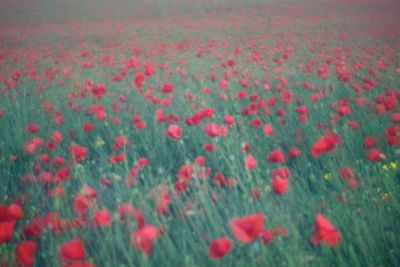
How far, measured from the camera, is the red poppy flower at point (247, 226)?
1.07 meters

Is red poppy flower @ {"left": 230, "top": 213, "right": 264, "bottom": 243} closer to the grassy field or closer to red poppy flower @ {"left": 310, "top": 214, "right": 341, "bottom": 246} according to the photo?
the grassy field

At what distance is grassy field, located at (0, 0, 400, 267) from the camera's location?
56.6 inches

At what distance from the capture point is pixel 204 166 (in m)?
2.51

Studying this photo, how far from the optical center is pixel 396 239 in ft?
4.91

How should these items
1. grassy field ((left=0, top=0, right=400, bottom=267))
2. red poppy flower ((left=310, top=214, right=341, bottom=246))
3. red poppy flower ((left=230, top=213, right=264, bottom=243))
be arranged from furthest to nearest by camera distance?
grassy field ((left=0, top=0, right=400, bottom=267))
red poppy flower ((left=310, top=214, right=341, bottom=246))
red poppy flower ((left=230, top=213, right=264, bottom=243))

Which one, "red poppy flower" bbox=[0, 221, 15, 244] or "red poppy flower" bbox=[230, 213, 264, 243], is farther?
"red poppy flower" bbox=[0, 221, 15, 244]

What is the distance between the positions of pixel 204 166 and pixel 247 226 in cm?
143

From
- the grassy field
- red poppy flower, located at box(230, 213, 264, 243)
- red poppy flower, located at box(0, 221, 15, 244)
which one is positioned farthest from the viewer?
the grassy field

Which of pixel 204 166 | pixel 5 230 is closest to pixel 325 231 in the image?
pixel 5 230

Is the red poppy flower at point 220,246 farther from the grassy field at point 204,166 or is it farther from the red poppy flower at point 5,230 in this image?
the red poppy flower at point 5,230

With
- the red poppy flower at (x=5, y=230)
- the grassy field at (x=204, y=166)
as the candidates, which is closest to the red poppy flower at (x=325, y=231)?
the grassy field at (x=204, y=166)

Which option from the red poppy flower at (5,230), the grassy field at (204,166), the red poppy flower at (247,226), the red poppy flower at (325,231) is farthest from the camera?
the grassy field at (204,166)

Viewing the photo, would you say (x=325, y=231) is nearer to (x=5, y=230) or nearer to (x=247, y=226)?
(x=247, y=226)

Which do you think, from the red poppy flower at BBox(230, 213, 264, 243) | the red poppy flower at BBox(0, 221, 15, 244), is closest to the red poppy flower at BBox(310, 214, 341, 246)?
the red poppy flower at BBox(230, 213, 264, 243)
